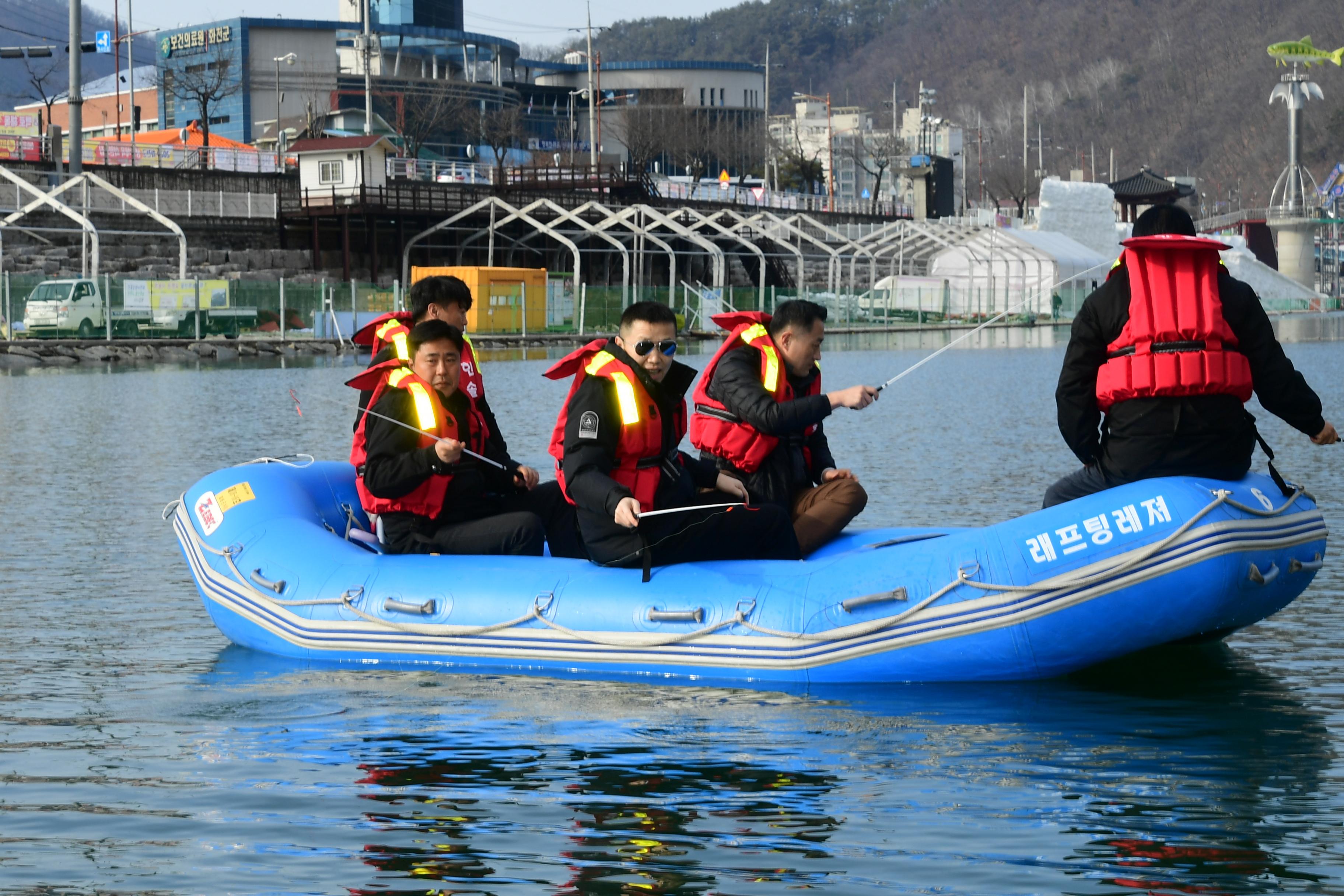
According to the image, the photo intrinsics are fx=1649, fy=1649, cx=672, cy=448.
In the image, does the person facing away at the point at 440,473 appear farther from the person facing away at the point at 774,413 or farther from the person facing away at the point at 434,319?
the person facing away at the point at 774,413

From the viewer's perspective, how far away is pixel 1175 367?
683cm

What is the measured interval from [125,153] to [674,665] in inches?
2190

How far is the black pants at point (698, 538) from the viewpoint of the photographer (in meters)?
7.57

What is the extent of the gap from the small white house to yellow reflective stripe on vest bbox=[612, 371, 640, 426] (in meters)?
47.7

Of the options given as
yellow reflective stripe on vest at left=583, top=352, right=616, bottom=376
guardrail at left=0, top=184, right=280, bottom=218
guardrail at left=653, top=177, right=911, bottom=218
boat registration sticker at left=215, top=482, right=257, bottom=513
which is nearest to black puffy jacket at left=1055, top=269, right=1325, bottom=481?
yellow reflective stripe on vest at left=583, top=352, right=616, bottom=376

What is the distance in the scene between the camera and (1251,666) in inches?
307

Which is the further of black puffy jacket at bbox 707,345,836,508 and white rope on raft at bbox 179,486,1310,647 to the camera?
black puffy jacket at bbox 707,345,836,508

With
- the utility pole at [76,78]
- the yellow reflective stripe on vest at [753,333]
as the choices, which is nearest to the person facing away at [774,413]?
the yellow reflective stripe on vest at [753,333]

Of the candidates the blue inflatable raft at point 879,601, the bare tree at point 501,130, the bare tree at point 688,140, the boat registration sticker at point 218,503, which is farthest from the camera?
the bare tree at point 688,140

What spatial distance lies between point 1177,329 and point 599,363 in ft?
8.13

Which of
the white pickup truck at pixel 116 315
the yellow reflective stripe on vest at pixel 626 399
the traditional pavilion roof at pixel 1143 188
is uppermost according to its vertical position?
the traditional pavilion roof at pixel 1143 188

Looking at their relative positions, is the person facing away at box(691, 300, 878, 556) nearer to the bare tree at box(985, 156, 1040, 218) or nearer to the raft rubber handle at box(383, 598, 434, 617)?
the raft rubber handle at box(383, 598, 434, 617)

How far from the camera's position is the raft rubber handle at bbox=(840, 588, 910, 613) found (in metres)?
7.16

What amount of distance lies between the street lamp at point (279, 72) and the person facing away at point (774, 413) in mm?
68997
